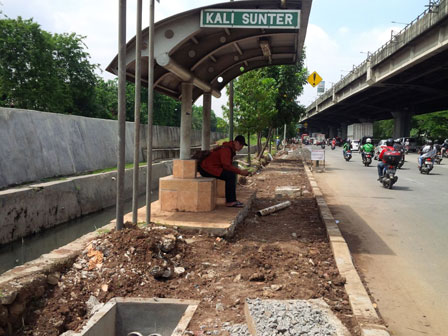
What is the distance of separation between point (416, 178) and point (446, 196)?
16.7 feet

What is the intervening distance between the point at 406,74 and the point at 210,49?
88.6ft

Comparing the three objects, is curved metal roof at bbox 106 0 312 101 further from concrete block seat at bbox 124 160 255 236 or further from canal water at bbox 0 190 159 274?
canal water at bbox 0 190 159 274

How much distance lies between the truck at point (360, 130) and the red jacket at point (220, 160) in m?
45.2

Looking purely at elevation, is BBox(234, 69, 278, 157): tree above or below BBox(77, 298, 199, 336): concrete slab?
above

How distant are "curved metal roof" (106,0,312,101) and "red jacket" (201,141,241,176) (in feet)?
4.73

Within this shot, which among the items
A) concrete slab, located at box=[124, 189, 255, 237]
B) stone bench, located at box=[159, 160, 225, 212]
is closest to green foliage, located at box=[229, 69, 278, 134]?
concrete slab, located at box=[124, 189, 255, 237]

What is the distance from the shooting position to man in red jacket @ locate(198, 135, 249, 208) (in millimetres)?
6836

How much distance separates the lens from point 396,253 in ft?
18.4

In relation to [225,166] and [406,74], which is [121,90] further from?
[406,74]

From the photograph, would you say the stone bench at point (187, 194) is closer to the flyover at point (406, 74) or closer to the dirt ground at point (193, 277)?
the dirt ground at point (193, 277)

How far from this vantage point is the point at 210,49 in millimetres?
7012

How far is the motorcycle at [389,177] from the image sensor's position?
12.2 meters

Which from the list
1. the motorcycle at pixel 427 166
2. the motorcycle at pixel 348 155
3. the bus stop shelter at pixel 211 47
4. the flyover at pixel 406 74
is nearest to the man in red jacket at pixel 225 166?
the bus stop shelter at pixel 211 47

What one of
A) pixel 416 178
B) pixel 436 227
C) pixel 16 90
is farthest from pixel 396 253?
pixel 16 90
